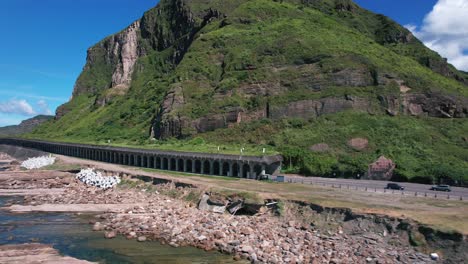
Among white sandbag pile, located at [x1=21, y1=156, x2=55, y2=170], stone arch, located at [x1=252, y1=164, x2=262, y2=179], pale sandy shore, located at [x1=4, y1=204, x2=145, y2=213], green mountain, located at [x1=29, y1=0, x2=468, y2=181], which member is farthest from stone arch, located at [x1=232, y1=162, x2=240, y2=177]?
white sandbag pile, located at [x1=21, y1=156, x2=55, y2=170]

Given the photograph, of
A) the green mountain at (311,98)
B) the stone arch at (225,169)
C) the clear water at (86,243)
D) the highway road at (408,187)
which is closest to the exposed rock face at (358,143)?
the green mountain at (311,98)

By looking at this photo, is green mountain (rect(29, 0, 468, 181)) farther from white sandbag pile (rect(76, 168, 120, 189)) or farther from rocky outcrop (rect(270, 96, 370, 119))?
white sandbag pile (rect(76, 168, 120, 189))

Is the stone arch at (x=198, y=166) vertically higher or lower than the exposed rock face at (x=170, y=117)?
lower

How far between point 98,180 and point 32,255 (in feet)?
126

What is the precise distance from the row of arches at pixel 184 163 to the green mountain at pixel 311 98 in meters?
6.33

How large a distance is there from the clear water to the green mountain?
132 ft

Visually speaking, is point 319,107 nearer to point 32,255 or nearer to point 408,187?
point 408,187

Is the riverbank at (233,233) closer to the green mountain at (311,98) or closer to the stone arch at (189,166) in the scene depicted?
the stone arch at (189,166)

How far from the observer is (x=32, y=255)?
32906 millimetres

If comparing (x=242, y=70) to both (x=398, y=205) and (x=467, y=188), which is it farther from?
(x=398, y=205)

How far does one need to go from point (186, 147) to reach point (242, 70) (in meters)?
29.4

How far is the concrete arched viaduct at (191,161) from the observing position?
66688mm

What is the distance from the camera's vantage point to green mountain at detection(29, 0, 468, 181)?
73562 mm

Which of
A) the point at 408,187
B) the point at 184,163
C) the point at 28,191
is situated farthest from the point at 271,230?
the point at 28,191
